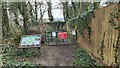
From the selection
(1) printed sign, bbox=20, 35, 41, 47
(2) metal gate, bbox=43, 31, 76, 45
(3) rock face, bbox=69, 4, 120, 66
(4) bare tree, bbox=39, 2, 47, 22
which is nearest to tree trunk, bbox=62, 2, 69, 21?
(4) bare tree, bbox=39, 2, 47, 22

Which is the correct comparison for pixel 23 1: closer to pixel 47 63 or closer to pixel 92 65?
pixel 47 63

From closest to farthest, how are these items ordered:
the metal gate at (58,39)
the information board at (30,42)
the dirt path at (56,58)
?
the dirt path at (56,58) < the information board at (30,42) < the metal gate at (58,39)

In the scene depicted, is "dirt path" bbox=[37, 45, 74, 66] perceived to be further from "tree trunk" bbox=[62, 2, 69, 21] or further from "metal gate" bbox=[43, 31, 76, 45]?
"tree trunk" bbox=[62, 2, 69, 21]

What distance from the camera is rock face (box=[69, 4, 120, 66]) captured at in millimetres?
3872

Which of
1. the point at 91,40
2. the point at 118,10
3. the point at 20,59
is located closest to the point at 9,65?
the point at 20,59

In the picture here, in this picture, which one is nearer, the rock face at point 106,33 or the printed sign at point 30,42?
the rock face at point 106,33

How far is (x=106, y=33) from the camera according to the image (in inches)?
180

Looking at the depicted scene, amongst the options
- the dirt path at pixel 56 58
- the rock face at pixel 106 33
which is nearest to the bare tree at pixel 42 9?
the dirt path at pixel 56 58

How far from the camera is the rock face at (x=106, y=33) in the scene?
3.87 metres

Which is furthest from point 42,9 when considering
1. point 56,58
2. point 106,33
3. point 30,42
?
point 106,33

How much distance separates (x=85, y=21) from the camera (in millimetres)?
6641

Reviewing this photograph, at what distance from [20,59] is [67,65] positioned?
175 centimetres

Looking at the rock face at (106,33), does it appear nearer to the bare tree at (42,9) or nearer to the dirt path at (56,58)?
the dirt path at (56,58)

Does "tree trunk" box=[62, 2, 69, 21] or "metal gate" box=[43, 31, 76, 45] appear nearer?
"metal gate" box=[43, 31, 76, 45]
